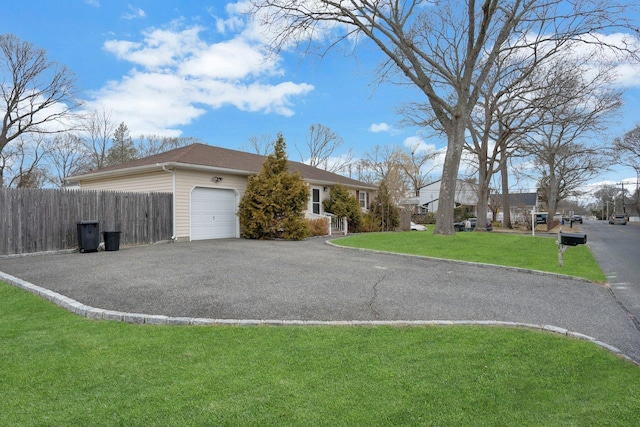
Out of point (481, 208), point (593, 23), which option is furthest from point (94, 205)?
point (481, 208)

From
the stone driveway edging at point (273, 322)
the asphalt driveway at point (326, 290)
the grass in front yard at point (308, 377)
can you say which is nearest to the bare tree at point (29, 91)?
the asphalt driveway at point (326, 290)

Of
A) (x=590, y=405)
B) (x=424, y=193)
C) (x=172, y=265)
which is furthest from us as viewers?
(x=424, y=193)

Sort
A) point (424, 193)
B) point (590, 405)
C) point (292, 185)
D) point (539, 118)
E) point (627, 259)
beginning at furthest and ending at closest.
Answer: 1. point (424, 193)
2. point (539, 118)
3. point (292, 185)
4. point (627, 259)
5. point (590, 405)

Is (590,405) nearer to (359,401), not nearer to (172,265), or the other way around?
(359,401)

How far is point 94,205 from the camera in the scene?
1148cm

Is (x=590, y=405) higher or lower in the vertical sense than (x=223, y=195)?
lower

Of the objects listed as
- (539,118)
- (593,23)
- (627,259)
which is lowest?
(627,259)

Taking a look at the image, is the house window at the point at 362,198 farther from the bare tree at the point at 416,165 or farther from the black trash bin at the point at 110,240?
the bare tree at the point at 416,165

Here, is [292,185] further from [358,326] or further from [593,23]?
[593,23]

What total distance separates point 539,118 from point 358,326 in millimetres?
22407

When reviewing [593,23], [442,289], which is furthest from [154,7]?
[593,23]

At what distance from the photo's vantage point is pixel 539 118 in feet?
69.9

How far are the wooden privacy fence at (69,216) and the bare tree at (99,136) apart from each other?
24.1 m

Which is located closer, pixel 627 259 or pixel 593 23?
pixel 627 259
